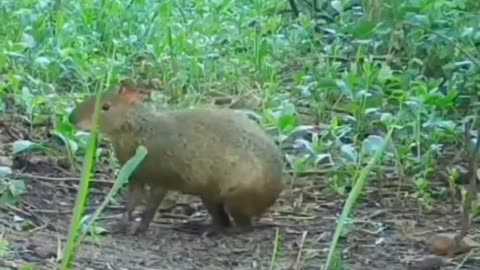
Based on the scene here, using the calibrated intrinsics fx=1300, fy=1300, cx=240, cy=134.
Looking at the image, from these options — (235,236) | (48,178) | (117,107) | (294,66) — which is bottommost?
(294,66)

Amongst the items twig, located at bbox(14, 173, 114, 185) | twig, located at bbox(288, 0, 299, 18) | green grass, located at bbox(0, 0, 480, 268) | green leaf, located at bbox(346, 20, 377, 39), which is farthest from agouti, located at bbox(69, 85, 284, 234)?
twig, located at bbox(288, 0, 299, 18)

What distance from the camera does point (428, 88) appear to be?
19.5ft

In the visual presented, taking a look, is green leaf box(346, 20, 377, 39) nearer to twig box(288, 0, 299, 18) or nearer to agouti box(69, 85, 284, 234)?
twig box(288, 0, 299, 18)

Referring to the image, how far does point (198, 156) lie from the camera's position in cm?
462

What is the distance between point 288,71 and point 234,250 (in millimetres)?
2745

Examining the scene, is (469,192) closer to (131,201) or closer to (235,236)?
(235,236)

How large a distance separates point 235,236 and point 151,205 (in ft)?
1.05

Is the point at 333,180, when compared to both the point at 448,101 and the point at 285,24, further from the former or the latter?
the point at 285,24

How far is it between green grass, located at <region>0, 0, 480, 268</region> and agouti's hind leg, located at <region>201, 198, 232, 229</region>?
1.42 feet

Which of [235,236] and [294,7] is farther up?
[235,236]

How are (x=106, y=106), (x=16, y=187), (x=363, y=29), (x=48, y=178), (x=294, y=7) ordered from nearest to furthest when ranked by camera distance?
(x=16, y=187) < (x=106, y=106) < (x=48, y=178) < (x=363, y=29) < (x=294, y=7)

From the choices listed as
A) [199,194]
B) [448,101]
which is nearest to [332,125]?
[448,101]

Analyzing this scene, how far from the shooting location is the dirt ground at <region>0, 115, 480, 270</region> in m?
4.13

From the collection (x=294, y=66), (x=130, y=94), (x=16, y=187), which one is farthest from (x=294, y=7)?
(x=16, y=187)
